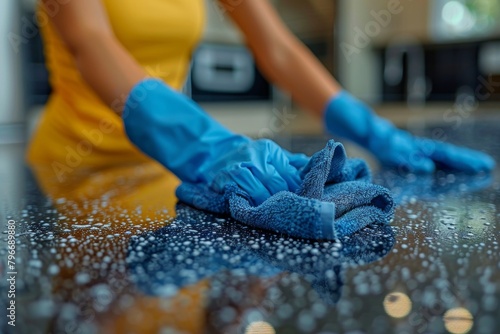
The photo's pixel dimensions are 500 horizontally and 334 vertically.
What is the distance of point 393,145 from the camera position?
94cm

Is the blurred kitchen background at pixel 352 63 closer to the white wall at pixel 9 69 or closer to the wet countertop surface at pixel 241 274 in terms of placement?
the white wall at pixel 9 69

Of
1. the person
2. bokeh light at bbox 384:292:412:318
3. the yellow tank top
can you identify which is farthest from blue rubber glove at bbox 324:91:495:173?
bokeh light at bbox 384:292:412:318

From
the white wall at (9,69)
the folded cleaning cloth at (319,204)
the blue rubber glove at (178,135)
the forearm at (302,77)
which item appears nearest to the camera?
the folded cleaning cloth at (319,204)

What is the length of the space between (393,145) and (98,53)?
56 cm

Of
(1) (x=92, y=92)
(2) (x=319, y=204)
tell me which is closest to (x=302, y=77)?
(1) (x=92, y=92)

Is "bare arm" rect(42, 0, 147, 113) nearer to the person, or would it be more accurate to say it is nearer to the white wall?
the person

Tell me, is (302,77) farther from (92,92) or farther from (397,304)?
(397,304)

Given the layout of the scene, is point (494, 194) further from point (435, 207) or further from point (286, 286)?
point (286, 286)

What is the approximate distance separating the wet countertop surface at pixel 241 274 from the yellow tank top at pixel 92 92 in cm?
Result: 59

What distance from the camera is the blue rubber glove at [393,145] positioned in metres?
0.88

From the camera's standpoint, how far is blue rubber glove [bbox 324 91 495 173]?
0.88 metres

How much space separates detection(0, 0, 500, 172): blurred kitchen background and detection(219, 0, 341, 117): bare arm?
0.96 m

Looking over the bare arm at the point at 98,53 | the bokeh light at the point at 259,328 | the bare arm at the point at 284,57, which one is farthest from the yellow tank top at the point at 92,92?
the bokeh light at the point at 259,328

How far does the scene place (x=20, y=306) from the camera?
11.2 inches
